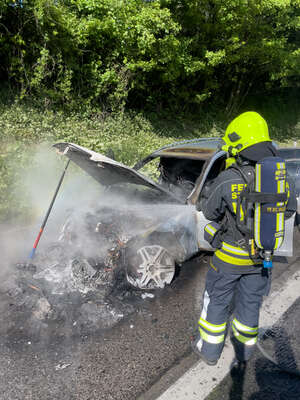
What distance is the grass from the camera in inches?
245

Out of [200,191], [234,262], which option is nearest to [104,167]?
[200,191]

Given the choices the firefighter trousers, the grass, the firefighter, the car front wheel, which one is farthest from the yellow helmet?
the grass

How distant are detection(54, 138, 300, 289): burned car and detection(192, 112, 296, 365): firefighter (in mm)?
1167

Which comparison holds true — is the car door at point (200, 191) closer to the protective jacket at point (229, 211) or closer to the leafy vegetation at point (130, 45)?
the protective jacket at point (229, 211)

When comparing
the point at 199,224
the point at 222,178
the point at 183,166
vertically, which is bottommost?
the point at 199,224

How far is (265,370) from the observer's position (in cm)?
282

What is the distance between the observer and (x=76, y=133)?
8.66 metres

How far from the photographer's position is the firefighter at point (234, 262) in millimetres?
2418

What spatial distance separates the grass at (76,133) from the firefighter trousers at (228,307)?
291 centimetres

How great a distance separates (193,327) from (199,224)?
4.25ft

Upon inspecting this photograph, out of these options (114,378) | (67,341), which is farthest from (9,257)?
(114,378)

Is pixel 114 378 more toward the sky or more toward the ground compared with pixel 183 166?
more toward the ground

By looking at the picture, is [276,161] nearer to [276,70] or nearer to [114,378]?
[114,378]

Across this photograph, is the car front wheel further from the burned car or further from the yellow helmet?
the yellow helmet
